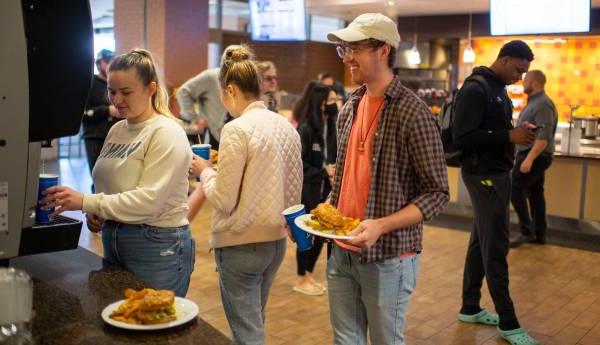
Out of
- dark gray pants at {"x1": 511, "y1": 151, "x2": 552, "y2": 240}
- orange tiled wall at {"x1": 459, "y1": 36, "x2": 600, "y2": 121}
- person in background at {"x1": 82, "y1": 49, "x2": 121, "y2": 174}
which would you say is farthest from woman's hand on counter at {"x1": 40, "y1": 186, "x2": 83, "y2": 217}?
orange tiled wall at {"x1": 459, "y1": 36, "x2": 600, "y2": 121}

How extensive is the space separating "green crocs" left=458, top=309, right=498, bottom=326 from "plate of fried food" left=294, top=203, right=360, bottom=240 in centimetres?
228

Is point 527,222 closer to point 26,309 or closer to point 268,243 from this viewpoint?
point 268,243

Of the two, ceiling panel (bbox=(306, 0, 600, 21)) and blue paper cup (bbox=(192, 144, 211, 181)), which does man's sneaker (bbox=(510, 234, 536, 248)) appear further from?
ceiling panel (bbox=(306, 0, 600, 21))

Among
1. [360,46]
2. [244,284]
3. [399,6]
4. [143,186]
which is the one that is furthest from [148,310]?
[399,6]

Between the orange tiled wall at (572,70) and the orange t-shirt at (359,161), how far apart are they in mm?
9748

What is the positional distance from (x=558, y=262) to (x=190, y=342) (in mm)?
4864

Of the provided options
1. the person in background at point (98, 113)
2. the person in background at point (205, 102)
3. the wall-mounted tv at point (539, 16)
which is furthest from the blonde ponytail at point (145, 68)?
the wall-mounted tv at point (539, 16)

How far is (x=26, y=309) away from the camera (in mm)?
1613

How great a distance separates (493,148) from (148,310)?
255 centimetres

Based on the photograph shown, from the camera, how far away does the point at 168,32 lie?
26.5 feet

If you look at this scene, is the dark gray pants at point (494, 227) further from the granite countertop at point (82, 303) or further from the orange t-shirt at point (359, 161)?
the granite countertop at point (82, 303)

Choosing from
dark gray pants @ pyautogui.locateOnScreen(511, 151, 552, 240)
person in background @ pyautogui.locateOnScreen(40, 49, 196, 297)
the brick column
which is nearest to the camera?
person in background @ pyautogui.locateOnScreen(40, 49, 196, 297)

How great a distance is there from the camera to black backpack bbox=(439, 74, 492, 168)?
3.71 m

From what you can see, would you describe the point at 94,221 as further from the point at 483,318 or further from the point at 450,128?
the point at 483,318
